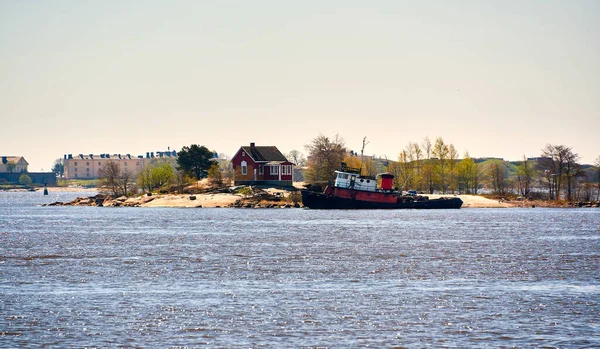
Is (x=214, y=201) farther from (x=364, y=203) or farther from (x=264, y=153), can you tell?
(x=364, y=203)

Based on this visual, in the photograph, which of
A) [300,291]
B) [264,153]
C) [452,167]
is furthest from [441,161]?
[300,291]

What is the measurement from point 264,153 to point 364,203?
86.7 feet

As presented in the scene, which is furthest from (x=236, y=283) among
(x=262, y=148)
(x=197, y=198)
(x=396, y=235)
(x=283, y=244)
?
(x=262, y=148)

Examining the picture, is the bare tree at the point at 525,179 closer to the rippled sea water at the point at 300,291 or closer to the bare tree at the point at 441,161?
the bare tree at the point at 441,161

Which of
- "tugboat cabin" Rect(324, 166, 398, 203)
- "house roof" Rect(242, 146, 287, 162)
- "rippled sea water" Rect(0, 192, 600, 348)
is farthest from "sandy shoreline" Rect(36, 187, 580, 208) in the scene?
"rippled sea water" Rect(0, 192, 600, 348)

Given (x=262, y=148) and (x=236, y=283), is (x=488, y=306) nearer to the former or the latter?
(x=236, y=283)

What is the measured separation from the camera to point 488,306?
86.6 ft

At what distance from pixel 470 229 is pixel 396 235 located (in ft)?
34.2

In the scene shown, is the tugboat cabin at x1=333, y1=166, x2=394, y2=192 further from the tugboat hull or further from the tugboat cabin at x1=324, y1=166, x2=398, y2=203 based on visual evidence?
the tugboat hull

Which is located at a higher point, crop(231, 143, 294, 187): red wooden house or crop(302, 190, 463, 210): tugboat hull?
crop(231, 143, 294, 187): red wooden house

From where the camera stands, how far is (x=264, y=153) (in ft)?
404

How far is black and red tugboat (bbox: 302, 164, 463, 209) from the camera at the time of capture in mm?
99688

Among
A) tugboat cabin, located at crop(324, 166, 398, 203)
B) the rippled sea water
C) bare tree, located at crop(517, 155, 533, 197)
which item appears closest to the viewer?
the rippled sea water

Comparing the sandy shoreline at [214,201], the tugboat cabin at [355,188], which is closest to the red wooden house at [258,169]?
the sandy shoreline at [214,201]
